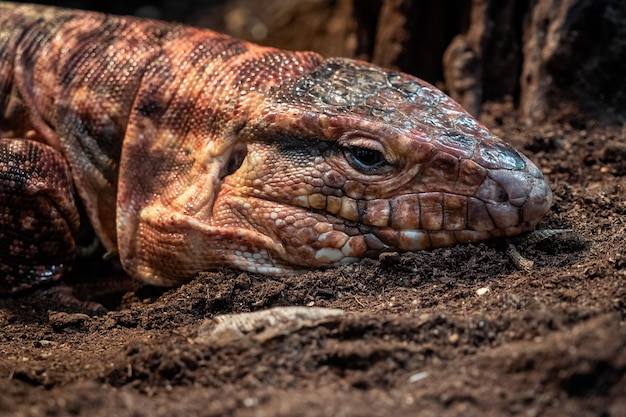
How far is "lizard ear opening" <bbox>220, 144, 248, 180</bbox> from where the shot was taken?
3955 mm

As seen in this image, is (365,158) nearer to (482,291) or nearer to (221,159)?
(221,159)

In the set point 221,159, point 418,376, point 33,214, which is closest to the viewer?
point 418,376

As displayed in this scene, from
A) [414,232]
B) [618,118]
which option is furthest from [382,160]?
[618,118]

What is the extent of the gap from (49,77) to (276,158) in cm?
163

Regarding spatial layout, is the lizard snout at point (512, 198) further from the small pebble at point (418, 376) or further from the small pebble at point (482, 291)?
the small pebble at point (418, 376)

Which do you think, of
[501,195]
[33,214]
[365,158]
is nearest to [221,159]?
[365,158]

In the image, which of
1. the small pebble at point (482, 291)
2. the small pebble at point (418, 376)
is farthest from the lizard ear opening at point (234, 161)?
the small pebble at point (418, 376)

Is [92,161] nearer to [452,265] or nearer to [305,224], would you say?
[305,224]

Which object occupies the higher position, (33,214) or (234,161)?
(234,161)

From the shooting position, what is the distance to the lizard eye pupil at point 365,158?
3.73 metres

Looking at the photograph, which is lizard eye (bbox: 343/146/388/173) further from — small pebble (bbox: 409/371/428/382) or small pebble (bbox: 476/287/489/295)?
small pebble (bbox: 409/371/428/382)

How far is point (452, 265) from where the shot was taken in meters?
3.63

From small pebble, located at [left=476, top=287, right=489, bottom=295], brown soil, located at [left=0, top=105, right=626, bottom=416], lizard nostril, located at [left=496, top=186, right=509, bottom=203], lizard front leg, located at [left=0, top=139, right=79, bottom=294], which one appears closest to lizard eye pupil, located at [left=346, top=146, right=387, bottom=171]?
brown soil, located at [left=0, top=105, right=626, bottom=416]

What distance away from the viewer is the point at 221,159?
3.97m
